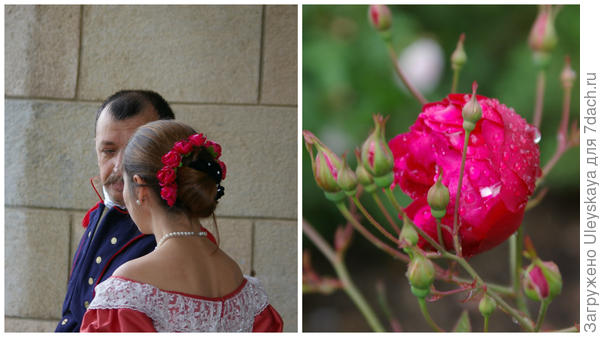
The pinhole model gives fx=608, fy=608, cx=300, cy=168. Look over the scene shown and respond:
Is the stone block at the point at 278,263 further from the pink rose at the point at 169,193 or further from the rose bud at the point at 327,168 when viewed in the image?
the rose bud at the point at 327,168

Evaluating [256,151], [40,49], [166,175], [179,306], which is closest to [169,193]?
[166,175]

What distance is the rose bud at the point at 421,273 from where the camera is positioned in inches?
16.7

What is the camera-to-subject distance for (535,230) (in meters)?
0.97

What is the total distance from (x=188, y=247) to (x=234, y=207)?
44 centimetres

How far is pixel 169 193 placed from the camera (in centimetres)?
66

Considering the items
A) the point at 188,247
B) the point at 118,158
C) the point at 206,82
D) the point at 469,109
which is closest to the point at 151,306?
the point at 188,247

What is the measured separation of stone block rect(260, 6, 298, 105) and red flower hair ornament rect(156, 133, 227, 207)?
0.40 metres

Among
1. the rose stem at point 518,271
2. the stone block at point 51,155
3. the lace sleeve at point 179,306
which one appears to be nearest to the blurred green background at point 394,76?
the lace sleeve at point 179,306

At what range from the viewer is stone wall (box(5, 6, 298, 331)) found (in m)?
1.07

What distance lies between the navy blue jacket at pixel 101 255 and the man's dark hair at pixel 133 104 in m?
0.13

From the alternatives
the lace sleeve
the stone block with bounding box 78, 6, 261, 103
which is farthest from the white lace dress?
the stone block with bounding box 78, 6, 261, 103

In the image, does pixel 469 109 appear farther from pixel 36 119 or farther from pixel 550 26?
pixel 36 119

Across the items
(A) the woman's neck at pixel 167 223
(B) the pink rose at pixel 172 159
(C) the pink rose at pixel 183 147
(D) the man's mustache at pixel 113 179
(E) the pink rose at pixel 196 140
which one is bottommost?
(A) the woman's neck at pixel 167 223

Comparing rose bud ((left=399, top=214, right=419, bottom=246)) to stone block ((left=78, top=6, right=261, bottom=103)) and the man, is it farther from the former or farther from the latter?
stone block ((left=78, top=6, right=261, bottom=103))
